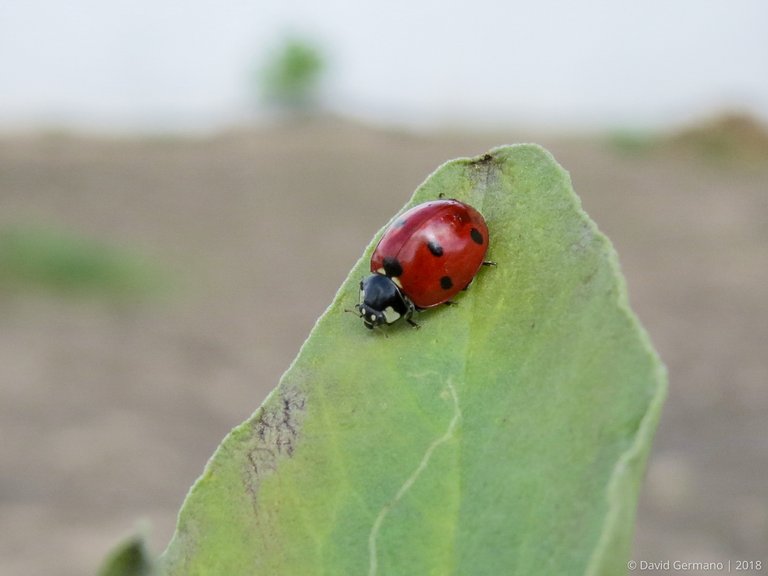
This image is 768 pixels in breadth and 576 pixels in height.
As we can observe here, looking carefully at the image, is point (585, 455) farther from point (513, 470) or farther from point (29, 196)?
point (29, 196)

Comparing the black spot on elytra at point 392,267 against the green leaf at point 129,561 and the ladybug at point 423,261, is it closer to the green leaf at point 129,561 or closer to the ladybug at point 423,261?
the ladybug at point 423,261

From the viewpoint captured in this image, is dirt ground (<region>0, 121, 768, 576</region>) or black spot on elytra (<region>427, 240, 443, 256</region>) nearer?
black spot on elytra (<region>427, 240, 443, 256</region>)

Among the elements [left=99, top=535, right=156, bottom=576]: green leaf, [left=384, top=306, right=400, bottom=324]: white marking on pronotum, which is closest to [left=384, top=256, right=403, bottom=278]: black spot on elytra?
[left=384, top=306, right=400, bottom=324]: white marking on pronotum

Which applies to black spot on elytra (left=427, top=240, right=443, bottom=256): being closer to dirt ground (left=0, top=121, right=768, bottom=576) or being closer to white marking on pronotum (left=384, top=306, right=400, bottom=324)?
white marking on pronotum (left=384, top=306, right=400, bottom=324)

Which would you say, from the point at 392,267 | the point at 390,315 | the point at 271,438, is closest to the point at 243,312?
the point at 392,267

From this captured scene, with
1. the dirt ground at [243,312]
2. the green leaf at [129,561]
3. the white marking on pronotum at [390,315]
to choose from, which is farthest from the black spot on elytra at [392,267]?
the green leaf at [129,561]

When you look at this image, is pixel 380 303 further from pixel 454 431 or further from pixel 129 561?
pixel 129 561

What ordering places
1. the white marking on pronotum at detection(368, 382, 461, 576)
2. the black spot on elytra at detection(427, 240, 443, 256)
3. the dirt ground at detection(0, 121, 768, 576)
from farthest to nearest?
the dirt ground at detection(0, 121, 768, 576)
the black spot on elytra at detection(427, 240, 443, 256)
the white marking on pronotum at detection(368, 382, 461, 576)
